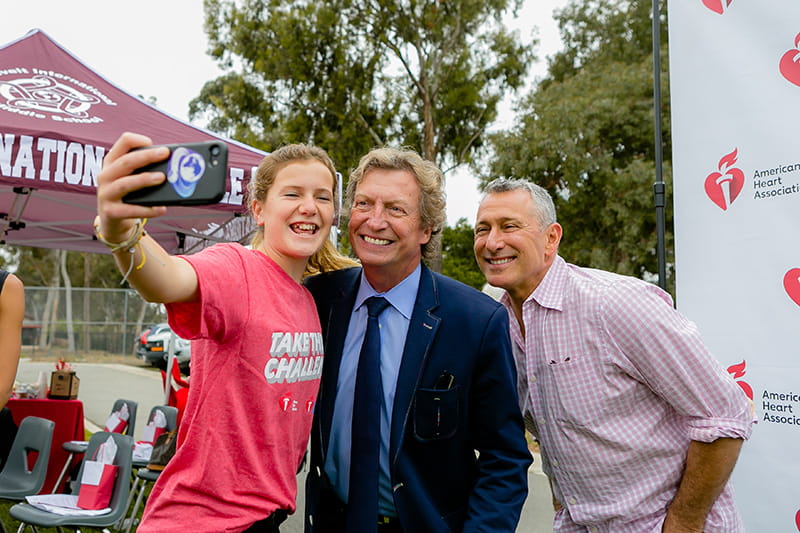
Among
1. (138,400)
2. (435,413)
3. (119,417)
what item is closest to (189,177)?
(435,413)

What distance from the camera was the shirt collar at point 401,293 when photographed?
2018 millimetres

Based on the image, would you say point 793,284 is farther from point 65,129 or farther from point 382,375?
point 65,129

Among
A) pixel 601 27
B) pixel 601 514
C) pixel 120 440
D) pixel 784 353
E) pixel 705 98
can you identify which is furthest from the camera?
pixel 601 27

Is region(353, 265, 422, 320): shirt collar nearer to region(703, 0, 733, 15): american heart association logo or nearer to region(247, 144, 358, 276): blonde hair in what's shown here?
region(247, 144, 358, 276): blonde hair

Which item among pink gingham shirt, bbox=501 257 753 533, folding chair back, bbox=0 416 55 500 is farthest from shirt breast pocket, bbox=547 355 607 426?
folding chair back, bbox=0 416 55 500

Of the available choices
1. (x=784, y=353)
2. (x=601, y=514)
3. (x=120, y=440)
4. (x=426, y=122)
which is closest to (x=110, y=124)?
(x=120, y=440)

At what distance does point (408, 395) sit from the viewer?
1856mm

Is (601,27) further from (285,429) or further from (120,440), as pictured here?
(285,429)

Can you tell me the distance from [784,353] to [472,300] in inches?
70.1

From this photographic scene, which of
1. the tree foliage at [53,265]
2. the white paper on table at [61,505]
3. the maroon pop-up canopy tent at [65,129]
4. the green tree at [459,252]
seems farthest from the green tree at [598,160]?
the tree foliage at [53,265]

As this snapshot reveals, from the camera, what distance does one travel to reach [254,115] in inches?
645

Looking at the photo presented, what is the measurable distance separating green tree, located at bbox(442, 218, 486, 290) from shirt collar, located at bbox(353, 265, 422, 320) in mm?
19446

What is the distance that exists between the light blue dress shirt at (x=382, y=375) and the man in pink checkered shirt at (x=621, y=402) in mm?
439

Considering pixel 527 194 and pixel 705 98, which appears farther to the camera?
pixel 705 98
